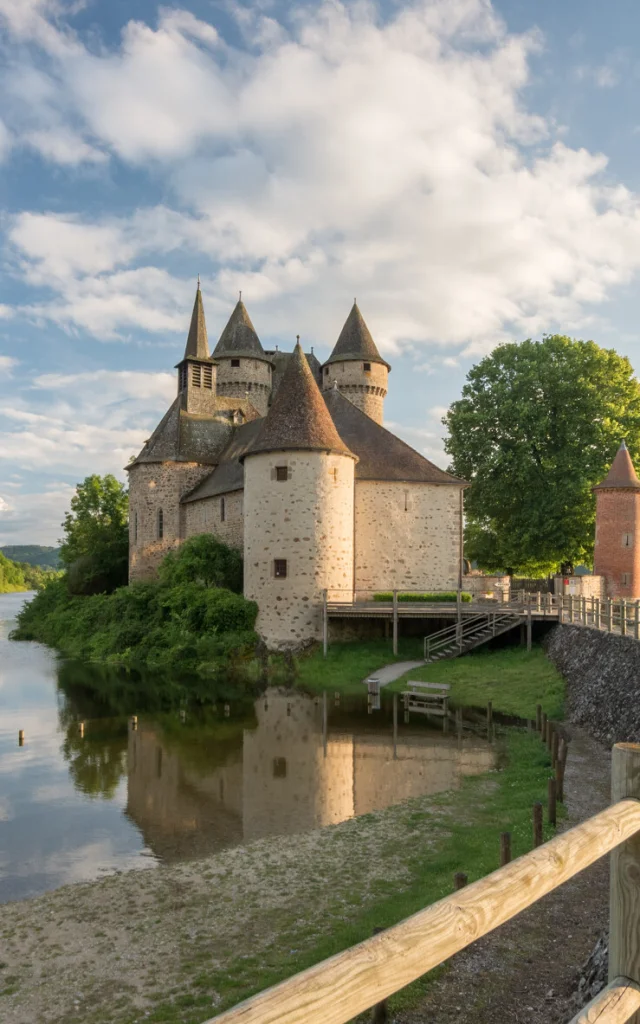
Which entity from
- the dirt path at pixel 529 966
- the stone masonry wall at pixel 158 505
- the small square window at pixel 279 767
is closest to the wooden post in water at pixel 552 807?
the dirt path at pixel 529 966

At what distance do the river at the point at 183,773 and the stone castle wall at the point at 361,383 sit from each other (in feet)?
72.9

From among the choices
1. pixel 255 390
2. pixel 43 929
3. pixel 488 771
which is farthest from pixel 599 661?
pixel 255 390

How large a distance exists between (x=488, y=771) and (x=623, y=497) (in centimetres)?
1767

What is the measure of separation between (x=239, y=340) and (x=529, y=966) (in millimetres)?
41194

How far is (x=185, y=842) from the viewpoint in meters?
10.8

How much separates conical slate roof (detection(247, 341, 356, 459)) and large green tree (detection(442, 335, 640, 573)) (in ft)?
27.1

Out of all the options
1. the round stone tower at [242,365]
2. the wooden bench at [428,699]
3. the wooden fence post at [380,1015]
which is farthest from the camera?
the round stone tower at [242,365]

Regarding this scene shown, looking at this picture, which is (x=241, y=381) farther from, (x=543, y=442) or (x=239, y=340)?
(x=543, y=442)

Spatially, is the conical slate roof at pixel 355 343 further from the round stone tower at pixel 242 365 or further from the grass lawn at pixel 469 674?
the grass lawn at pixel 469 674

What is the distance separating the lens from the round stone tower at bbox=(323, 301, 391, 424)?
41.3 metres

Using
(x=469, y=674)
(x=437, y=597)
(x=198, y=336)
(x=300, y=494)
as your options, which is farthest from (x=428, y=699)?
(x=198, y=336)

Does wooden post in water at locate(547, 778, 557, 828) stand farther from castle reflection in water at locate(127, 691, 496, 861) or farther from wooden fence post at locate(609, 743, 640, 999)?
wooden fence post at locate(609, 743, 640, 999)

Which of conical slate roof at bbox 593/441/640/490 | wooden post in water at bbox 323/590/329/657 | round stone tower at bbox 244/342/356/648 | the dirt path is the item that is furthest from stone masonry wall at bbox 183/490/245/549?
the dirt path

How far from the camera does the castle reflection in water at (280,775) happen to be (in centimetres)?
1157
